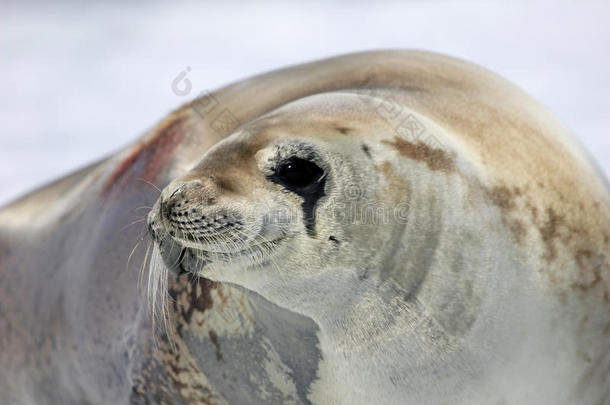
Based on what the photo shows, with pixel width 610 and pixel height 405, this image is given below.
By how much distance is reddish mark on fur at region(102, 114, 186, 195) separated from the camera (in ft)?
10.6

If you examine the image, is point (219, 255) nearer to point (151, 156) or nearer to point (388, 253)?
point (388, 253)

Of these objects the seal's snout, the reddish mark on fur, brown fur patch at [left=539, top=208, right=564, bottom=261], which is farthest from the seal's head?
the reddish mark on fur

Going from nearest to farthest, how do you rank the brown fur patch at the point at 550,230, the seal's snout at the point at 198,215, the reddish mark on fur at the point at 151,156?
the seal's snout at the point at 198,215
the brown fur patch at the point at 550,230
the reddish mark on fur at the point at 151,156

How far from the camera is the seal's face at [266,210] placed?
2.00 meters

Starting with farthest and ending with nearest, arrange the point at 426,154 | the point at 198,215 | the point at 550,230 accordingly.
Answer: the point at 550,230
the point at 426,154
the point at 198,215

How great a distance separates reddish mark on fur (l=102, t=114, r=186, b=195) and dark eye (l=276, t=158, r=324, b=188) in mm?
1210

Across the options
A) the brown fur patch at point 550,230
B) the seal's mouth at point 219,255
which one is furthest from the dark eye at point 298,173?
the brown fur patch at point 550,230

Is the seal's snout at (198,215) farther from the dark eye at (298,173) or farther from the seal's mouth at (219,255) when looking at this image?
the dark eye at (298,173)

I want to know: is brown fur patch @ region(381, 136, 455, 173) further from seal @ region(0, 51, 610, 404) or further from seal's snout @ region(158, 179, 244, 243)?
seal's snout @ region(158, 179, 244, 243)

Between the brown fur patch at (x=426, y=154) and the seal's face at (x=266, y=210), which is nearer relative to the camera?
the seal's face at (x=266, y=210)

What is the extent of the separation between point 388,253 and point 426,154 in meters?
0.29

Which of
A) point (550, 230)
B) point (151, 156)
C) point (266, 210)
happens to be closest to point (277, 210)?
point (266, 210)

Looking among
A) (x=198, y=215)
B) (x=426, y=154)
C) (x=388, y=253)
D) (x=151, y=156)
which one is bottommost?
(x=151, y=156)

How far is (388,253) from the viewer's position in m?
2.10
